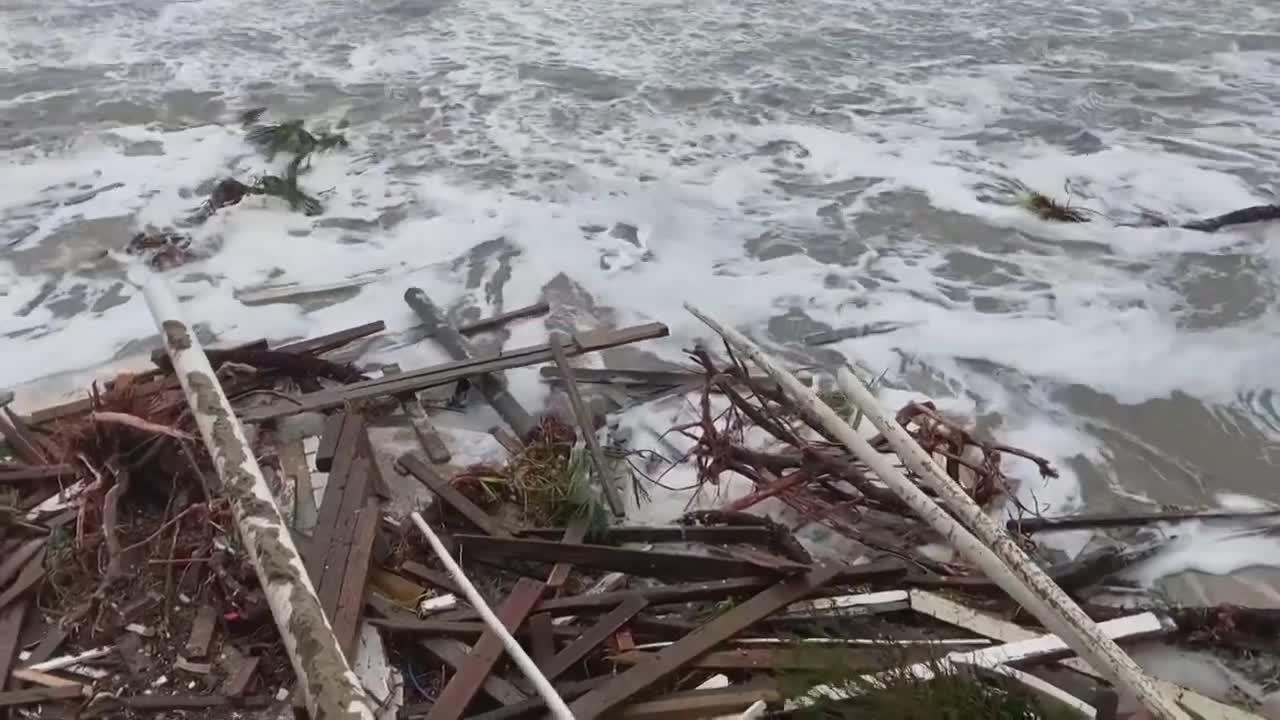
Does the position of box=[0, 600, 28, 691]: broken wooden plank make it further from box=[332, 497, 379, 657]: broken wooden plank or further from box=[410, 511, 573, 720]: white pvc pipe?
box=[410, 511, 573, 720]: white pvc pipe

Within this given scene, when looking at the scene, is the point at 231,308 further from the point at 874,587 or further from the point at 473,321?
the point at 874,587

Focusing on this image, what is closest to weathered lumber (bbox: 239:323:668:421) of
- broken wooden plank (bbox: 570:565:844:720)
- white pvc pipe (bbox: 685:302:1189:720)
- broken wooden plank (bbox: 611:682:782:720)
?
white pvc pipe (bbox: 685:302:1189:720)

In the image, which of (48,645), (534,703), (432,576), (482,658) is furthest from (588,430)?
(48,645)

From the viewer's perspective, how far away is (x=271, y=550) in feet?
8.38

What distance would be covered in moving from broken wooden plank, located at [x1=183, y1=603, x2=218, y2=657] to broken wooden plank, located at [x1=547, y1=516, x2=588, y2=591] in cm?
98

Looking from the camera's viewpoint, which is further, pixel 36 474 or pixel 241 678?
pixel 36 474

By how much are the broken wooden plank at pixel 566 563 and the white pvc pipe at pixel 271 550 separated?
666mm

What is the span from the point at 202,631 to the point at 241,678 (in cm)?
23

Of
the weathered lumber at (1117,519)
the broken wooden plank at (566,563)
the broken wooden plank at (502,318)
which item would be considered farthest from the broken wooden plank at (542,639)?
the broken wooden plank at (502,318)

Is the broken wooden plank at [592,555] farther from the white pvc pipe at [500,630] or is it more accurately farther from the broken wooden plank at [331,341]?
the broken wooden plank at [331,341]

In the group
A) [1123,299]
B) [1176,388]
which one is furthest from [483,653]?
[1123,299]

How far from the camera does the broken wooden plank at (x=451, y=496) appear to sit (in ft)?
9.82

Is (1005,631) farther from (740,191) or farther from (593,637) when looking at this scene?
(740,191)

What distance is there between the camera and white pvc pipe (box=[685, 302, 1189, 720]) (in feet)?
7.07
